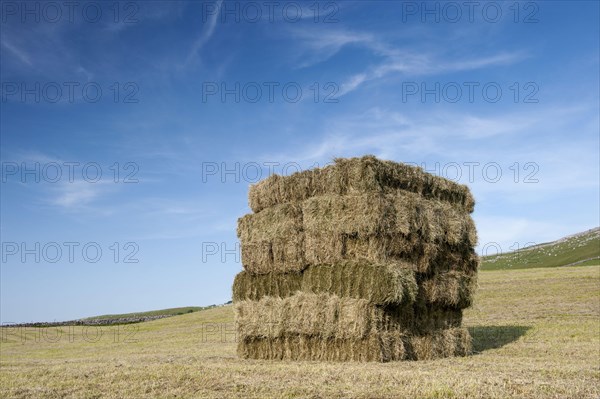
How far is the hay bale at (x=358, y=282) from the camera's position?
12.3 meters

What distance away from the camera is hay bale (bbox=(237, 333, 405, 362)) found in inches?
493

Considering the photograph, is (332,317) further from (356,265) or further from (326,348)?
(356,265)

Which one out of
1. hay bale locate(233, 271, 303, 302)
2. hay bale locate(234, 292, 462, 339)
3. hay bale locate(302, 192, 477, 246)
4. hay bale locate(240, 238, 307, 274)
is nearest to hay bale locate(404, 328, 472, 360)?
hay bale locate(234, 292, 462, 339)

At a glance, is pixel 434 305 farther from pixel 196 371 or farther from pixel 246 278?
pixel 196 371

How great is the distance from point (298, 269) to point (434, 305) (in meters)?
3.73

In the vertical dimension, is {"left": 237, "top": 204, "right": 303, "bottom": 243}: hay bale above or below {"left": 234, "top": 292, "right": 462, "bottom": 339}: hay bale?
above

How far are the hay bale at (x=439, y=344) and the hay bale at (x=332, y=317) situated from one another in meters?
0.19

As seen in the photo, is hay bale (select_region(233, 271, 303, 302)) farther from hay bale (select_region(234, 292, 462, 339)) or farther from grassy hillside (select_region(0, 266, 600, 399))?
grassy hillside (select_region(0, 266, 600, 399))

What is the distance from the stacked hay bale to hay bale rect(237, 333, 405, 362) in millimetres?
26

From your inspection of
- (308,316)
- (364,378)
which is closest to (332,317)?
(308,316)

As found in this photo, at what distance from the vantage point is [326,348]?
13328 mm

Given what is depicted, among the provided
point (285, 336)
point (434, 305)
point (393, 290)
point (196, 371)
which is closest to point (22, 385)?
point (196, 371)

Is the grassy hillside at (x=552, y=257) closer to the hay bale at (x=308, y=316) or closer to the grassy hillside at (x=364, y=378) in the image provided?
the grassy hillside at (x=364, y=378)

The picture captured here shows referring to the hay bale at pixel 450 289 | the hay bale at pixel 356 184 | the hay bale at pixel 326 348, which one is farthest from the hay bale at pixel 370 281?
the hay bale at pixel 356 184
